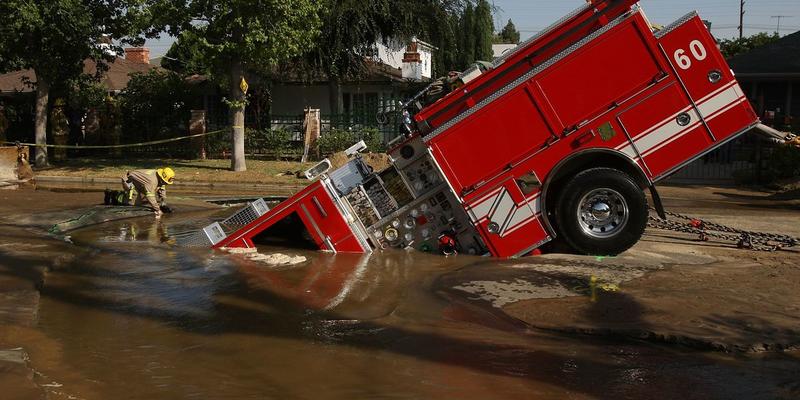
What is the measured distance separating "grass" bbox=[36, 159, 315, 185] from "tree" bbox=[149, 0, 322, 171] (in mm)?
2070

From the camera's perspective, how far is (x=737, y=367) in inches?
227

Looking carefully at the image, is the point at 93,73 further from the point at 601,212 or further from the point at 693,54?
the point at 693,54

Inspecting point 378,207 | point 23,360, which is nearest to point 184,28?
point 378,207

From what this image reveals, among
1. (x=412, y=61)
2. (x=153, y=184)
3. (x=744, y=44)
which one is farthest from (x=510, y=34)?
(x=153, y=184)

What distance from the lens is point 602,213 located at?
31.6ft

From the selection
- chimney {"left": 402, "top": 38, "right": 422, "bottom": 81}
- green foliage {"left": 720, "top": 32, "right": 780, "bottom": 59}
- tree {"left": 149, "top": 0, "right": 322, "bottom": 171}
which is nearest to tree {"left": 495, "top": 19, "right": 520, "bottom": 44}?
green foliage {"left": 720, "top": 32, "right": 780, "bottom": 59}

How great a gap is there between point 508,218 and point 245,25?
44.8 ft

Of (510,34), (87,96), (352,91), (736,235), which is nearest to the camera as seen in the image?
(736,235)

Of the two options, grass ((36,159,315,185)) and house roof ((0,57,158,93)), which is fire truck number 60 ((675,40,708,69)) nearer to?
grass ((36,159,315,185))

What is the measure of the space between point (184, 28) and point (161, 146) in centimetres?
783

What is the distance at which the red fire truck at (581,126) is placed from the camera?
9.27 metres

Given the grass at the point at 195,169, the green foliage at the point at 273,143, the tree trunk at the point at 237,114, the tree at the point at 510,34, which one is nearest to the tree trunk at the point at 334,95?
the green foliage at the point at 273,143

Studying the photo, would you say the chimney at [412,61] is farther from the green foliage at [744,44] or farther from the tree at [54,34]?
the green foliage at [744,44]

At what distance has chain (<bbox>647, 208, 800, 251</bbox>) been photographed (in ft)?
34.0
